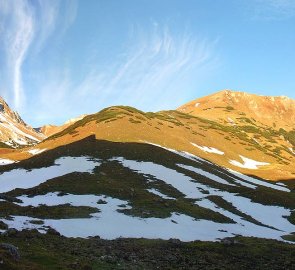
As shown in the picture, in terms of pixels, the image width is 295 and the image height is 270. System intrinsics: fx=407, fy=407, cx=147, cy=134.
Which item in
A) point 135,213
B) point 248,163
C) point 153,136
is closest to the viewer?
point 135,213

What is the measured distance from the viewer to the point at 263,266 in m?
39.8

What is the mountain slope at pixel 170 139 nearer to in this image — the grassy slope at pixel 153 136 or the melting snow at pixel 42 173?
the grassy slope at pixel 153 136

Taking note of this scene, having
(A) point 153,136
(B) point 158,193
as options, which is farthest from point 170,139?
(B) point 158,193

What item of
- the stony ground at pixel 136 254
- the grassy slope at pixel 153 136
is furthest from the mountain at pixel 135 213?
the grassy slope at pixel 153 136

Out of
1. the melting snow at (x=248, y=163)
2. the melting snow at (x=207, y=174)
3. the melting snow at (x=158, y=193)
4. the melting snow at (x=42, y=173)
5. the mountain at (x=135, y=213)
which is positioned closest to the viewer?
the mountain at (x=135, y=213)

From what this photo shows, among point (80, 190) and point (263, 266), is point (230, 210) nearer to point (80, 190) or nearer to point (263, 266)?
point (80, 190)

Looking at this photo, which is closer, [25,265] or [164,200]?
[25,265]

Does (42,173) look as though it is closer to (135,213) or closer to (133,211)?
(133,211)

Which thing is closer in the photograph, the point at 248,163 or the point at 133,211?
the point at 133,211

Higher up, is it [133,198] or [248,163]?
[248,163]

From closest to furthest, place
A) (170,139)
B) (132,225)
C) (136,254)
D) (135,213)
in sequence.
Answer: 1. (136,254)
2. (132,225)
3. (135,213)
4. (170,139)

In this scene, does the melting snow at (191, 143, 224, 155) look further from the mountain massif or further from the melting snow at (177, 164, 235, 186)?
the melting snow at (177, 164, 235, 186)

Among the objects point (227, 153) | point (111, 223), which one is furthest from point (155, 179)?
point (227, 153)

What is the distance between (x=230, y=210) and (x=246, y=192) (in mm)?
16880
